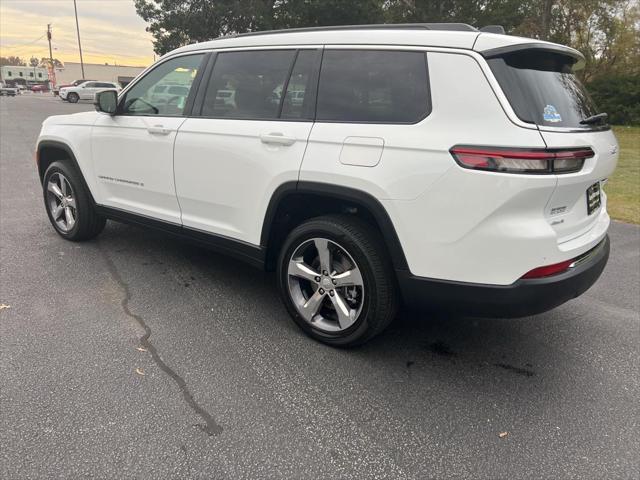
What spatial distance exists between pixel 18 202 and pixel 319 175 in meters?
5.46

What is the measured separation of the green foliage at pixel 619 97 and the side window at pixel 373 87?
72.4 ft

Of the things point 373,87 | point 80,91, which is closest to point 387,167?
point 373,87

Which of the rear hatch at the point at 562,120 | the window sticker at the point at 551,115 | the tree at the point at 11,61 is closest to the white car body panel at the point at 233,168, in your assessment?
the rear hatch at the point at 562,120

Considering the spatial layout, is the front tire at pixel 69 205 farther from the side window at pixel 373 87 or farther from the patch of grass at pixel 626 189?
the patch of grass at pixel 626 189

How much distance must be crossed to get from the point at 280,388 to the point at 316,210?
3.77 ft

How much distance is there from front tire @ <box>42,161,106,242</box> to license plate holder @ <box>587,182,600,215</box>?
4127 millimetres

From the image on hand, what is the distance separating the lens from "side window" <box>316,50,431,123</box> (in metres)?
2.66

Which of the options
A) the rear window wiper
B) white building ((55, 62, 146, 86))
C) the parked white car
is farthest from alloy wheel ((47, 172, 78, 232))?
white building ((55, 62, 146, 86))

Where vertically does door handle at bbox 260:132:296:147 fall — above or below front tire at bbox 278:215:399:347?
above

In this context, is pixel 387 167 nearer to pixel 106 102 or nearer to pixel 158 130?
pixel 158 130

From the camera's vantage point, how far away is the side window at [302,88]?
3064 mm

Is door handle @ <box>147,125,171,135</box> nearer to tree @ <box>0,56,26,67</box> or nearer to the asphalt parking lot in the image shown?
the asphalt parking lot

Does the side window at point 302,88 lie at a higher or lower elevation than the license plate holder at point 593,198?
higher

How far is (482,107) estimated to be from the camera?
2428 millimetres
